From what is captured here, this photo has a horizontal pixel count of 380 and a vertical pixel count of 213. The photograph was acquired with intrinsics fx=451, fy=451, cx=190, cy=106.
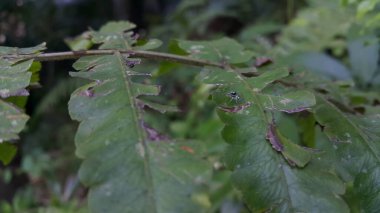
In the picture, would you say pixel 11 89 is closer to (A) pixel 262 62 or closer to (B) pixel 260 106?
(B) pixel 260 106

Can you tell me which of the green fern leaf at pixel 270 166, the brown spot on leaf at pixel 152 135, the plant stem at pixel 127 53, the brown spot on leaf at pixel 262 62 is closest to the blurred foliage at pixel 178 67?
the brown spot on leaf at pixel 262 62

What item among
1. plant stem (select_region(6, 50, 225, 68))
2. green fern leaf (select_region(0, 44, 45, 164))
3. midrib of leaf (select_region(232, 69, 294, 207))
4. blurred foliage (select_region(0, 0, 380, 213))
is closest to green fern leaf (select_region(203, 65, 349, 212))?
midrib of leaf (select_region(232, 69, 294, 207))

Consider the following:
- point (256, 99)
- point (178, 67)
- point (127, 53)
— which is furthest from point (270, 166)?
point (178, 67)

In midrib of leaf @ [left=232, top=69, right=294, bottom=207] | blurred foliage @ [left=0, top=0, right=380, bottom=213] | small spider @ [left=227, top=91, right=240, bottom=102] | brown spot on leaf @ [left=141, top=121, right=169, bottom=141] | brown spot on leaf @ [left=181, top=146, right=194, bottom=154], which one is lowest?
blurred foliage @ [left=0, top=0, right=380, bottom=213]

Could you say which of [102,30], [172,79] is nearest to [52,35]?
[172,79]

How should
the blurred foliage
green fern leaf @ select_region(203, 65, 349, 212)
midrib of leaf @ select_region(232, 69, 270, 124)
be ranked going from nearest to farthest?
1. green fern leaf @ select_region(203, 65, 349, 212)
2. midrib of leaf @ select_region(232, 69, 270, 124)
3. the blurred foliage

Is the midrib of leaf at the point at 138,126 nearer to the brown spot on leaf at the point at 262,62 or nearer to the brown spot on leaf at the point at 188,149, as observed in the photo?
the brown spot on leaf at the point at 188,149

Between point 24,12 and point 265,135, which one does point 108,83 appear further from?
point 24,12

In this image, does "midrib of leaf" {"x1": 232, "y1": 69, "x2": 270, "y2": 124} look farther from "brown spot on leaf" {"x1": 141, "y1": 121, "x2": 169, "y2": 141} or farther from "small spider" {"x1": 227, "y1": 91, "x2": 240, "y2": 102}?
"brown spot on leaf" {"x1": 141, "y1": 121, "x2": 169, "y2": 141}

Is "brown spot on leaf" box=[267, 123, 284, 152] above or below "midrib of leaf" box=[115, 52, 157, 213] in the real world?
below
